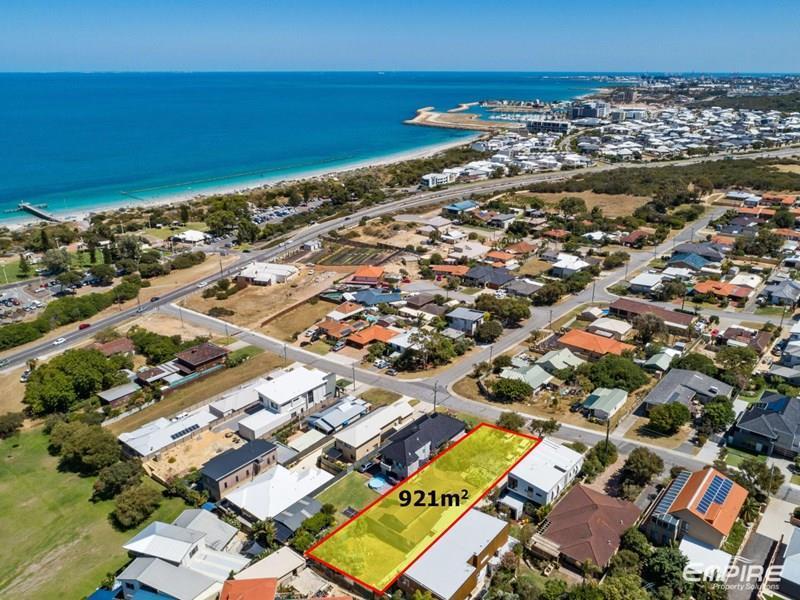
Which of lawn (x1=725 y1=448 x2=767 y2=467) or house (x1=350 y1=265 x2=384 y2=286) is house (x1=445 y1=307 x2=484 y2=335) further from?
lawn (x1=725 y1=448 x2=767 y2=467)

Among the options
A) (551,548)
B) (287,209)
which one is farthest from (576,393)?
(287,209)

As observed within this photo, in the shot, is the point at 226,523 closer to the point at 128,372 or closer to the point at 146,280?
the point at 128,372

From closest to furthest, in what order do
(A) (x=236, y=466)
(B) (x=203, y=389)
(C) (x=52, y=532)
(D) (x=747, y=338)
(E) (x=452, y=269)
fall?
1. (C) (x=52, y=532)
2. (A) (x=236, y=466)
3. (B) (x=203, y=389)
4. (D) (x=747, y=338)
5. (E) (x=452, y=269)

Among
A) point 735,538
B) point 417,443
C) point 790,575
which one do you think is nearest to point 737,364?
point 735,538

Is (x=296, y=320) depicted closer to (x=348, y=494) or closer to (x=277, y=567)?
(x=348, y=494)

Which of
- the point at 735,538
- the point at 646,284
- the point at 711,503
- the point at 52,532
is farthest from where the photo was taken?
the point at 646,284

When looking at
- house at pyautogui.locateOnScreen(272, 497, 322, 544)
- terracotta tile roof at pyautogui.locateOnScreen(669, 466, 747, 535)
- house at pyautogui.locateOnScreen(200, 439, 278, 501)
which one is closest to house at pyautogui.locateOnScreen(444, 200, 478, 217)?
house at pyautogui.locateOnScreen(200, 439, 278, 501)
